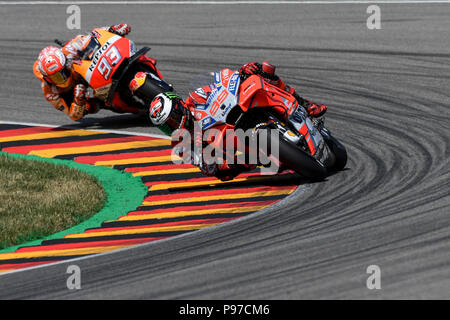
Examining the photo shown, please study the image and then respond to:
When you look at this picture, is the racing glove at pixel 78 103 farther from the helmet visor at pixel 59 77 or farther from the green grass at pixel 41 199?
the green grass at pixel 41 199

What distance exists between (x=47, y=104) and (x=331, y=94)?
211 inches

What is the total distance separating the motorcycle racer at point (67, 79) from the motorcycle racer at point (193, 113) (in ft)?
10.5

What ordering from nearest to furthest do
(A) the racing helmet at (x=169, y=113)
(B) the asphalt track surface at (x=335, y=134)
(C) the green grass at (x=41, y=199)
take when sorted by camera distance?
(B) the asphalt track surface at (x=335, y=134) < (C) the green grass at (x=41, y=199) < (A) the racing helmet at (x=169, y=113)

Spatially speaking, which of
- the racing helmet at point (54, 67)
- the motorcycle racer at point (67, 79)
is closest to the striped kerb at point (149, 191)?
the motorcycle racer at point (67, 79)

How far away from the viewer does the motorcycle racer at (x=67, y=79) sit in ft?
46.3

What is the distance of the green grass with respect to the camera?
1027 centimetres

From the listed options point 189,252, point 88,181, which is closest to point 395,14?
A: point 88,181

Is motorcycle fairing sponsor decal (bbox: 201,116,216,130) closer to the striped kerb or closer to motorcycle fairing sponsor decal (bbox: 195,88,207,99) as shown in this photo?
motorcycle fairing sponsor decal (bbox: 195,88,207,99)

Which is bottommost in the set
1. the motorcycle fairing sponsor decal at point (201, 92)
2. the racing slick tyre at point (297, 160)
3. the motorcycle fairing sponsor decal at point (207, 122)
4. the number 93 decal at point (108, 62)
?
the racing slick tyre at point (297, 160)

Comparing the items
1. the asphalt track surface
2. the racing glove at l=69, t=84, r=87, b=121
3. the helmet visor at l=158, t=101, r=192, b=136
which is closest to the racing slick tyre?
the asphalt track surface

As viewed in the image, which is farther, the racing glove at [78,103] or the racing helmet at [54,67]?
the racing glove at [78,103]

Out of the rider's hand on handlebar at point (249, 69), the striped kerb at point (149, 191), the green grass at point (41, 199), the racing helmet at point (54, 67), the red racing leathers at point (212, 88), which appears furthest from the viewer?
the racing helmet at point (54, 67)

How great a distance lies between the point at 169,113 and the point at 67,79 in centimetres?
434
